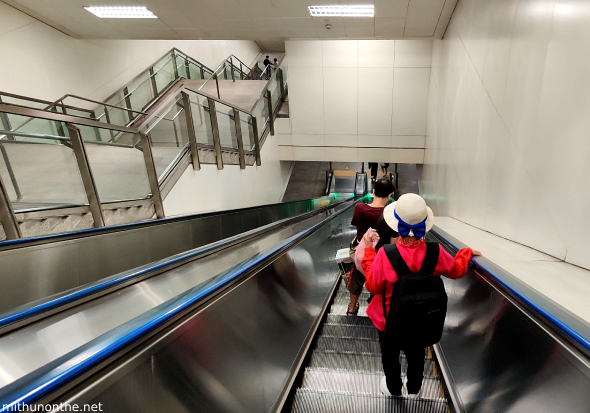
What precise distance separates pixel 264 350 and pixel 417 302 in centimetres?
88

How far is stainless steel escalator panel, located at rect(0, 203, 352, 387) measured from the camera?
1.03 m

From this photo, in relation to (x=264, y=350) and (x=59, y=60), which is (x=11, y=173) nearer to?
(x=264, y=350)

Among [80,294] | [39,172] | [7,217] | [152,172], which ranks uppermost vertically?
[39,172]

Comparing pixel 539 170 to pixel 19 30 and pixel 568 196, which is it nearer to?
pixel 568 196

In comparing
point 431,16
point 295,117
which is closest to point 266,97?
point 295,117

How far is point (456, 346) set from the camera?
1987 millimetres

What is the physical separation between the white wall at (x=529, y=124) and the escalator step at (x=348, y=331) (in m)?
1.58

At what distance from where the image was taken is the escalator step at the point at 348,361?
2484 millimetres

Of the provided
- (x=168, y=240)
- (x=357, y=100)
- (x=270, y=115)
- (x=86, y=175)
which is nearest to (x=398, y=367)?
(x=168, y=240)

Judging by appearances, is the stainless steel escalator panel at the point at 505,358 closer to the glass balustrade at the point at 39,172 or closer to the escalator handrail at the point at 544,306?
the escalator handrail at the point at 544,306

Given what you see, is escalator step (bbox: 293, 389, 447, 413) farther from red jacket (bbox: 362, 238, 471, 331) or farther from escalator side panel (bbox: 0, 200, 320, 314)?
escalator side panel (bbox: 0, 200, 320, 314)

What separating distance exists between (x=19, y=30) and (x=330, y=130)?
8.92 metres

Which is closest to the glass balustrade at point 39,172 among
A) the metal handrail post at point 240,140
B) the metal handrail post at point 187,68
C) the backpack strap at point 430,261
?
the backpack strap at point 430,261

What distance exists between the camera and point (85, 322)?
1.33 meters
